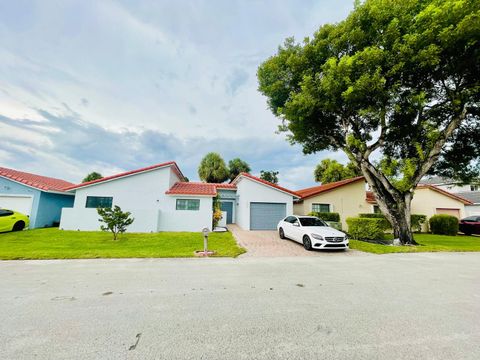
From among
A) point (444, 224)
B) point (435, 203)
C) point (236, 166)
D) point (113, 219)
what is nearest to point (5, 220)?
point (113, 219)

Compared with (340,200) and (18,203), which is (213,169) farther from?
(18,203)

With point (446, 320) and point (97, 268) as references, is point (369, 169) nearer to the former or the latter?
point (446, 320)

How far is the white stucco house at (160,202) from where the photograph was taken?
46.5 ft

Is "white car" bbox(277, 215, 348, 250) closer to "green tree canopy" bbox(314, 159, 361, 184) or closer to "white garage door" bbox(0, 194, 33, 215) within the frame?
"white garage door" bbox(0, 194, 33, 215)

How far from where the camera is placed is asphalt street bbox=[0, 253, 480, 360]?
98.5 inches

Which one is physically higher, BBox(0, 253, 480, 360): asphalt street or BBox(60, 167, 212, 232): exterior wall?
BBox(60, 167, 212, 232): exterior wall

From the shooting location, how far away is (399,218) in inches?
473

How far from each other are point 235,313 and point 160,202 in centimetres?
1313

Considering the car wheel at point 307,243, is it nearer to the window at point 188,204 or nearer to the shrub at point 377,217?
the window at point 188,204

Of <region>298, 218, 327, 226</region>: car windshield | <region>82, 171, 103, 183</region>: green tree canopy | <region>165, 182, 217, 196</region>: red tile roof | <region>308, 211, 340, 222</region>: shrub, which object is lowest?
<region>298, 218, 327, 226</region>: car windshield

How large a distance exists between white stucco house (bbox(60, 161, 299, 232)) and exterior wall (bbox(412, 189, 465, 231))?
14.0m

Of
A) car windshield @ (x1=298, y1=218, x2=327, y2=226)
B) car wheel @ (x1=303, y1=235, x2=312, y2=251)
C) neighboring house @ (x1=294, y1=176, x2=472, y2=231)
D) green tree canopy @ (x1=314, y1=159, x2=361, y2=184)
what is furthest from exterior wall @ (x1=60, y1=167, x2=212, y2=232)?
green tree canopy @ (x1=314, y1=159, x2=361, y2=184)

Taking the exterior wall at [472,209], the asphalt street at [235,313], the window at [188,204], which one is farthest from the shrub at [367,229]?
the exterior wall at [472,209]

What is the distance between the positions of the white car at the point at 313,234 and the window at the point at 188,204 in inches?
276
